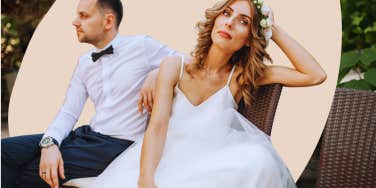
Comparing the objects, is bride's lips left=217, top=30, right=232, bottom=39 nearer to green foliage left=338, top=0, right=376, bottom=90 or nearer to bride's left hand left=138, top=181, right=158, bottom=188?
bride's left hand left=138, top=181, right=158, bottom=188

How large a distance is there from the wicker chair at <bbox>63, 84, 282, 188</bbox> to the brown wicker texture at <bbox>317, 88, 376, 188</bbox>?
1.37 feet

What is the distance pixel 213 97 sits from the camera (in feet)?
8.94

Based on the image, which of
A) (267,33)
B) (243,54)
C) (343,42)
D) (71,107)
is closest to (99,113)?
(71,107)

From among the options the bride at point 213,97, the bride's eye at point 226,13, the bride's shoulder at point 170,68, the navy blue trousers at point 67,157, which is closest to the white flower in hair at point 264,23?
the bride at point 213,97

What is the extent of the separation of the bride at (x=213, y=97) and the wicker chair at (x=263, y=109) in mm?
38

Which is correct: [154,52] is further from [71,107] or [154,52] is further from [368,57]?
[368,57]

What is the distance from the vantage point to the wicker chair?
2.75m

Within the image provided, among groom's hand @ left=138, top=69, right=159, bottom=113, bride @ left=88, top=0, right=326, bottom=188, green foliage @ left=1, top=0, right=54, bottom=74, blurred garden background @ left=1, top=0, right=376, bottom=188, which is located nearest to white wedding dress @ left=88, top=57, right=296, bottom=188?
bride @ left=88, top=0, right=326, bottom=188

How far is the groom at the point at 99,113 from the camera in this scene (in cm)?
277

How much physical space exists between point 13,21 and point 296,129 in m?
4.20

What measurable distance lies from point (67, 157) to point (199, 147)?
632mm

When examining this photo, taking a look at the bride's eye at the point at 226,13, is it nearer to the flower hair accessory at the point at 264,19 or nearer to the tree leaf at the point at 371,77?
the flower hair accessory at the point at 264,19

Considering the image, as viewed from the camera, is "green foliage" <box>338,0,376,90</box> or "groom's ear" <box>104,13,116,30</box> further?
"green foliage" <box>338,0,376,90</box>

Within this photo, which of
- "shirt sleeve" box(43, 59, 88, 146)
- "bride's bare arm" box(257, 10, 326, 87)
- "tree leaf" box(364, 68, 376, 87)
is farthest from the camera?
"tree leaf" box(364, 68, 376, 87)
